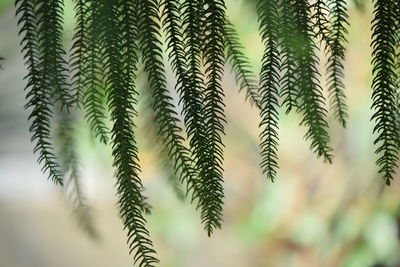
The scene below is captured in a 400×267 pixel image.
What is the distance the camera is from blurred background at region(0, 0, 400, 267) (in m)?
2.33

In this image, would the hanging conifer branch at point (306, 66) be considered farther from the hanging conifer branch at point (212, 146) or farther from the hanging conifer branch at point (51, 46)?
the hanging conifer branch at point (51, 46)

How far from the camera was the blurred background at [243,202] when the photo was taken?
2.33 metres

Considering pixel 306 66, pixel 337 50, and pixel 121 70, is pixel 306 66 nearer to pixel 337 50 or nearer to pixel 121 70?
pixel 337 50

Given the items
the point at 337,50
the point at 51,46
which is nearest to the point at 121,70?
the point at 51,46

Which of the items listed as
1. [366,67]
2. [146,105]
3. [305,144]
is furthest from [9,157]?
[146,105]

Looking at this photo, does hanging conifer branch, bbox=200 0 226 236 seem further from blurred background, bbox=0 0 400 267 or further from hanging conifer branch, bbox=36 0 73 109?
blurred background, bbox=0 0 400 267

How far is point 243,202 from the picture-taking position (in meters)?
2.57

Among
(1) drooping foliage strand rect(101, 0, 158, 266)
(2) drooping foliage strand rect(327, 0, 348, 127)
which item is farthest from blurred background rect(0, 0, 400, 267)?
(1) drooping foliage strand rect(101, 0, 158, 266)

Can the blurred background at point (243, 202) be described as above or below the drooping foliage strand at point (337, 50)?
above

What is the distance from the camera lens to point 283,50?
57cm

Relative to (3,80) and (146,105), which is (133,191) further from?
(3,80)

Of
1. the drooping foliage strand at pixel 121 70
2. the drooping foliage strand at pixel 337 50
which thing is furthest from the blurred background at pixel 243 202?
the drooping foliage strand at pixel 121 70

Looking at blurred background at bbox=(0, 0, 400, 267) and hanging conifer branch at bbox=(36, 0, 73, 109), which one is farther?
blurred background at bbox=(0, 0, 400, 267)

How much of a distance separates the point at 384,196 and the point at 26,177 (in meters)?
1.51
